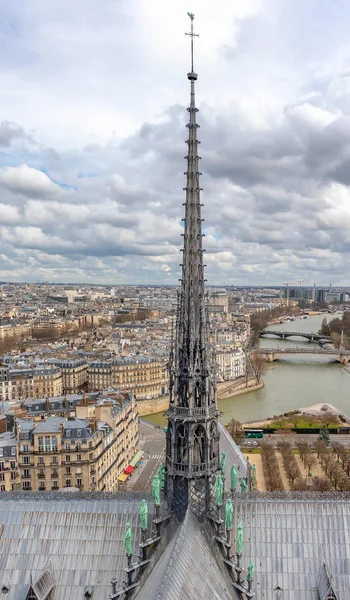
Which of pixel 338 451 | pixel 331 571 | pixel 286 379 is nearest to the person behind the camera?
pixel 331 571

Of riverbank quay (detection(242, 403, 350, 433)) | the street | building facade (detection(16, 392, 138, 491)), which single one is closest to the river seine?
riverbank quay (detection(242, 403, 350, 433))

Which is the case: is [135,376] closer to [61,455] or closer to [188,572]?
[61,455]

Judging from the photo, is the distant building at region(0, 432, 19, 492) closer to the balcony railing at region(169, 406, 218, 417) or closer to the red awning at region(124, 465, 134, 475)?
the red awning at region(124, 465, 134, 475)

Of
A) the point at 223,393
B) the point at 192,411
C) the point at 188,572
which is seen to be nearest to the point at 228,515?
the point at 188,572

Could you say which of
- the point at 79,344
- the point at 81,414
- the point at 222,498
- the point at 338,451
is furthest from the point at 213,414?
the point at 79,344

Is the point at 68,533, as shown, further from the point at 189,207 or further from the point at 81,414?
the point at 81,414

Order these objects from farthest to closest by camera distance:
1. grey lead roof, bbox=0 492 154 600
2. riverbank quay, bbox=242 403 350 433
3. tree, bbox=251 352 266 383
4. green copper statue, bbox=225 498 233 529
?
1. tree, bbox=251 352 266 383
2. riverbank quay, bbox=242 403 350 433
3. grey lead roof, bbox=0 492 154 600
4. green copper statue, bbox=225 498 233 529
